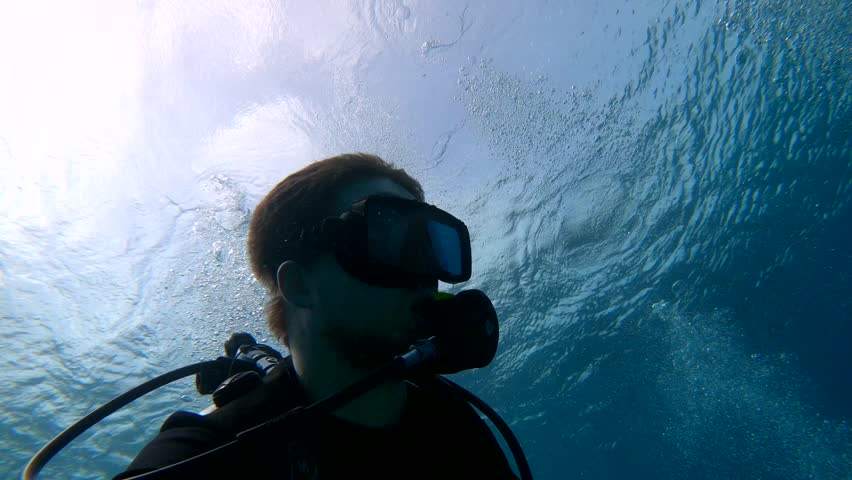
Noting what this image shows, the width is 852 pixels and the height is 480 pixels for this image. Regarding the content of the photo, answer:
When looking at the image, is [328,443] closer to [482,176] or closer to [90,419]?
[90,419]

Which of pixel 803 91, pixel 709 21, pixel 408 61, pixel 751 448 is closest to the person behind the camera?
pixel 408 61

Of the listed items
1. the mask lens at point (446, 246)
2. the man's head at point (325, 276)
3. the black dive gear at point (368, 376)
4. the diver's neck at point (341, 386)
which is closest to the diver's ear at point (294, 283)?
the man's head at point (325, 276)

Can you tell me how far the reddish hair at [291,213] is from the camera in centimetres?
232

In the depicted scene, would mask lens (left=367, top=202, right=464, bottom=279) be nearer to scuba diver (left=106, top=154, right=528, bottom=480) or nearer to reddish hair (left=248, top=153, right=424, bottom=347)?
scuba diver (left=106, top=154, right=528, bottom=480)

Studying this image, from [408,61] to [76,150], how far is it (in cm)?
804

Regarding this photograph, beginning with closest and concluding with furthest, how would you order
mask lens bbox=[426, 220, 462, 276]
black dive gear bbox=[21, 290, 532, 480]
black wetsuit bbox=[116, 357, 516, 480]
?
1. black dive gear bbox=[21, 290, 532, 480]
2. black wetsuit bbox=[116, 357, 516, 480]
3. mask lens bbox=[426, 220, 462, 276]

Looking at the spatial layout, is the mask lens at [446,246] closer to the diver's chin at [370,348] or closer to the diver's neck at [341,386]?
the diver's chin at [370,348]

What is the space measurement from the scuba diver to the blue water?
8.15 m

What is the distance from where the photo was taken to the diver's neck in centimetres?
209

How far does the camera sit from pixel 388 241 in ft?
7.13

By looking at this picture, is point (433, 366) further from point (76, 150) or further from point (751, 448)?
point (751, 448)

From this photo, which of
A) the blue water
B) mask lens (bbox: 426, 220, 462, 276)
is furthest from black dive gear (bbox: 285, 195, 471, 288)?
the blue water

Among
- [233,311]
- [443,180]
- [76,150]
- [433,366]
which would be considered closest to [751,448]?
[443,180]

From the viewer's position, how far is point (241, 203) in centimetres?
1090
